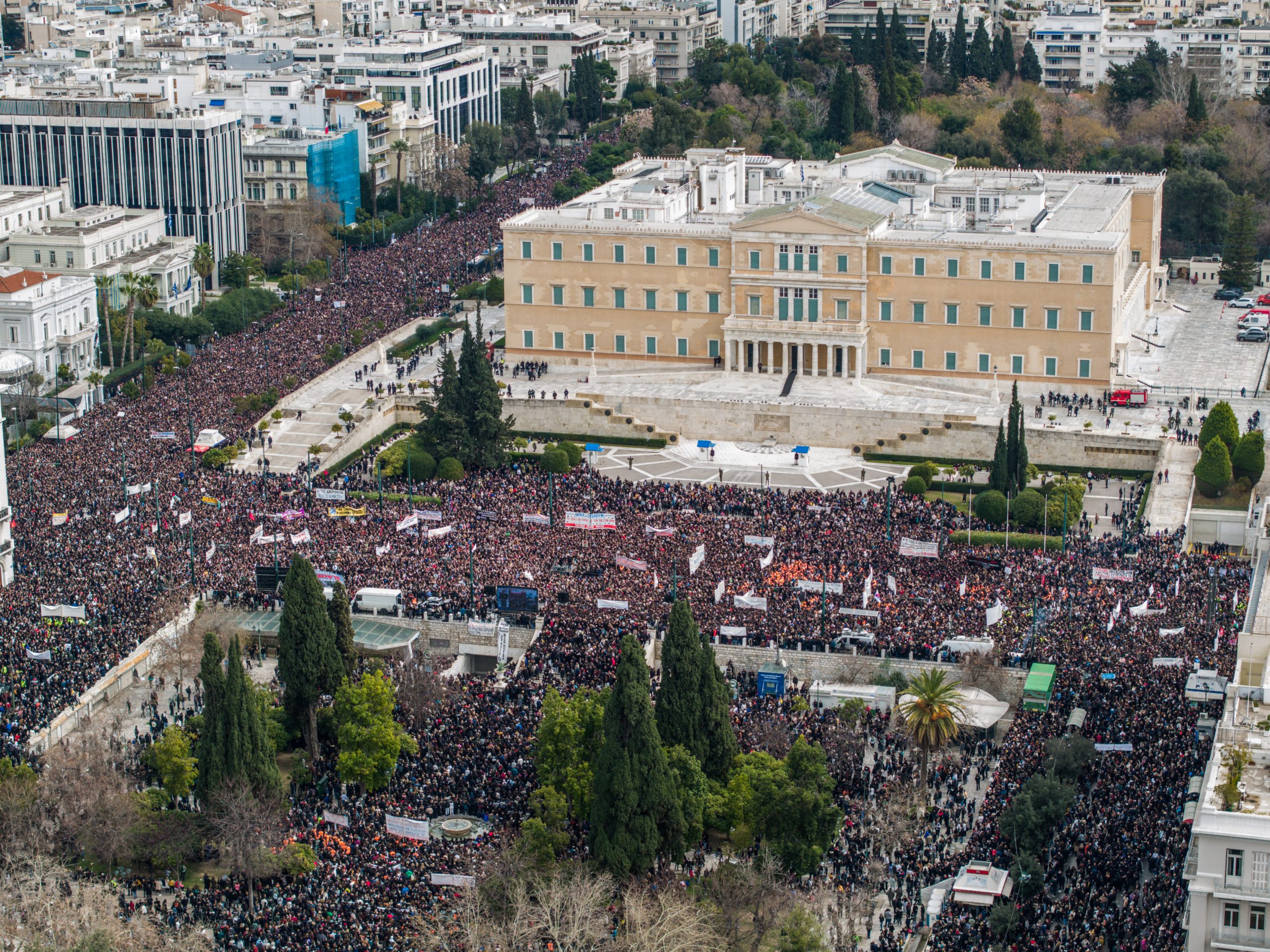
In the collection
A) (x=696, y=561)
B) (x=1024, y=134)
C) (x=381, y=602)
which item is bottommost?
(x=381, y=602)

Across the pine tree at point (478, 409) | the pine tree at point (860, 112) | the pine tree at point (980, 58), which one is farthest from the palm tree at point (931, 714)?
the pine tree at point (980, 58)

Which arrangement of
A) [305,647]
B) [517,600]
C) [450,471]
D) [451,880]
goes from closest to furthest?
[451,880] < [305,647] < [517,600] < [450,471]

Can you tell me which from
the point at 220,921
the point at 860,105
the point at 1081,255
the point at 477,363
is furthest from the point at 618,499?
the point at 860,105

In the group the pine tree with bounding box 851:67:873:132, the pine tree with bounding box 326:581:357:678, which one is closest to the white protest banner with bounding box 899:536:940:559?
the pine tree with bounding box 326:581:357:678

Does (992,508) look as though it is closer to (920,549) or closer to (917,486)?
(917,486)

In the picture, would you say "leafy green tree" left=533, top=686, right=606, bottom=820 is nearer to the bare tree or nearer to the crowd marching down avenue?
the crowd marching down avenue

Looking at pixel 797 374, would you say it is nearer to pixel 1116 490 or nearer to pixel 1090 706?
pixel 1116 490

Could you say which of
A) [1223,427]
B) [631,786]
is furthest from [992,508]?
[631,786]

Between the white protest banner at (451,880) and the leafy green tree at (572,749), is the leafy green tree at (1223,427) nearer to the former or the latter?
the leafy green tree at (572,749)
